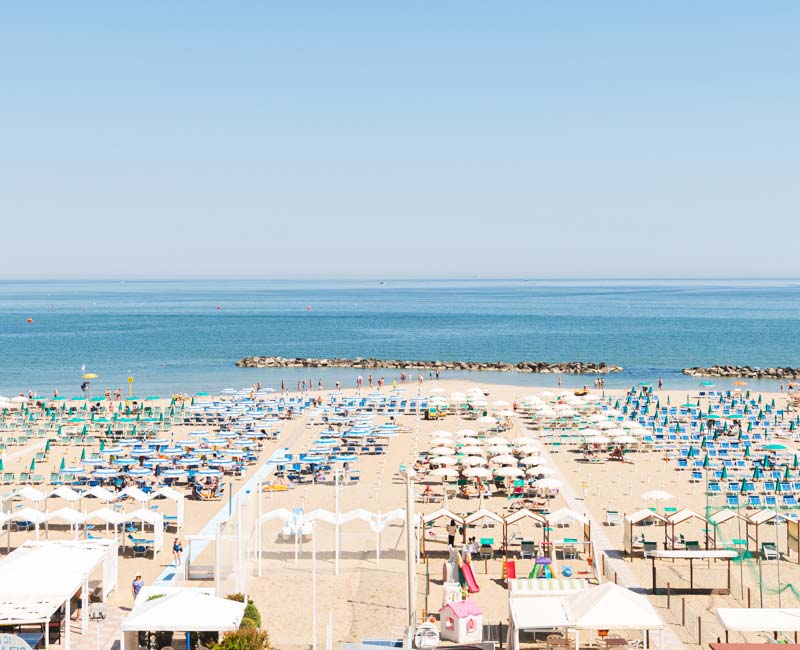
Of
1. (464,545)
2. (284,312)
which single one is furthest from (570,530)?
(284,312)

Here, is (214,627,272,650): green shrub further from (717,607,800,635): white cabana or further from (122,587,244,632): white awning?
(717,607,800,635): white cabana

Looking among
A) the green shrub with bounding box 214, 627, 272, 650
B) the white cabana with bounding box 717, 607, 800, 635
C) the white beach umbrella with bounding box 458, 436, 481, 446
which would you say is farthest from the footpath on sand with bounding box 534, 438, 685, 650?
the green shrub with bounding box 214, 627, 272, 650

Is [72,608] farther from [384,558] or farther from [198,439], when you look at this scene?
[198,439]

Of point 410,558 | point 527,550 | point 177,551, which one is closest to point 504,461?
point 527,550

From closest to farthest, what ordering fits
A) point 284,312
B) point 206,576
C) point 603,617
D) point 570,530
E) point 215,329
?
1. point 603,617
2. point 206,576
3. point 570,530
4. point 215,329
5. point 284,312

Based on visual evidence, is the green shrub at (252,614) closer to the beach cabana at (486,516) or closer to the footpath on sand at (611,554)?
the footpath on sand at (611,554)

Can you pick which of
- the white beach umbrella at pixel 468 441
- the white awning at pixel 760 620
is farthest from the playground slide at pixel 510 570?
the white beach umbrella at pixel 468 441

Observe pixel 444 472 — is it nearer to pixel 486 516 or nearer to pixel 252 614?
pixel 486 516
